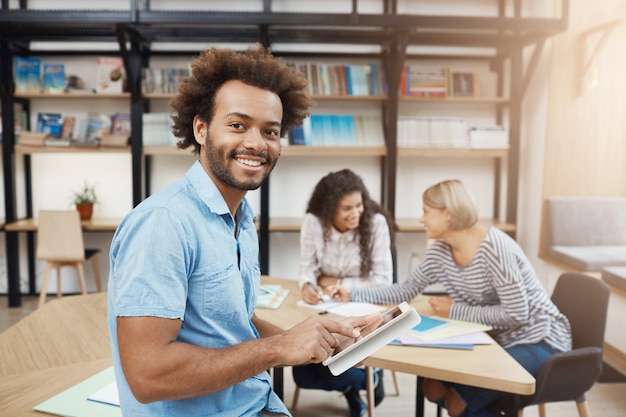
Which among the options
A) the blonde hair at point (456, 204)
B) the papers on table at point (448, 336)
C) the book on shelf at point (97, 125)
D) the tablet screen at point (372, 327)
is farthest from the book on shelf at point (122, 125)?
the tablet screen at point (372, 327)

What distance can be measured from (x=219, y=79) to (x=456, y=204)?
1.25 meters

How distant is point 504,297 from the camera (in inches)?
82.5

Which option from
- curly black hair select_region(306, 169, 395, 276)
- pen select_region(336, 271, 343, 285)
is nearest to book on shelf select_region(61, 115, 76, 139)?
curly black hair select_region(306, 169, 395, 276)

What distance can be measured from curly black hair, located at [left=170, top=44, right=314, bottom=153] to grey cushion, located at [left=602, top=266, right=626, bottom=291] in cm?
297

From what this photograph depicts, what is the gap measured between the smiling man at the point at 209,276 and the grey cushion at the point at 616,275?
2896 mm

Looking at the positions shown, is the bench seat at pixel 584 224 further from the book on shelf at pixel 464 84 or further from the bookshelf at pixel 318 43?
the book on shelf at pixel 464 84

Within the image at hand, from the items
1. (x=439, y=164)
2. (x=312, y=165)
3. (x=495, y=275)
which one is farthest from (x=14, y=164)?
(x=495, y=275)

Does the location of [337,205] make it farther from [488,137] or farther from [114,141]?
[114,141]

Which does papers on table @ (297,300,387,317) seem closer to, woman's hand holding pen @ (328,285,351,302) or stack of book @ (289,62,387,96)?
woman's hand holding pen @ (328,285,351,302)

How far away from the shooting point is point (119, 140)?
455 cm

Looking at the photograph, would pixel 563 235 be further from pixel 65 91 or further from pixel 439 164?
pixel 65 91

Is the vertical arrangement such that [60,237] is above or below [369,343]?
below

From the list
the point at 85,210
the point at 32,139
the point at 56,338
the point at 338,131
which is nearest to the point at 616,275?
the point at 338,131

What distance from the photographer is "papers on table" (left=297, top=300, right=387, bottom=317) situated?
7.19 ft
